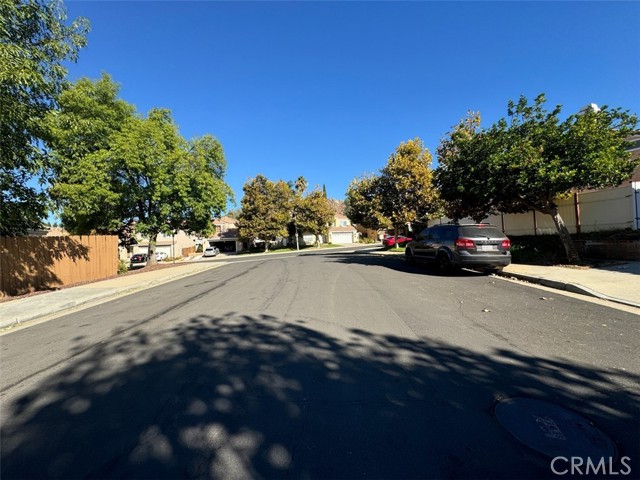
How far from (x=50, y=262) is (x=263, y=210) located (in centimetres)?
3407

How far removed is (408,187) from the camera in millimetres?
21188

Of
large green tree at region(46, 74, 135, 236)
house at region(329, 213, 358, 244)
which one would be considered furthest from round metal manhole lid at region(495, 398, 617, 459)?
house at region(329, 213, 358, 244)

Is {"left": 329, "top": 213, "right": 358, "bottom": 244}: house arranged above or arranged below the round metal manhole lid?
above

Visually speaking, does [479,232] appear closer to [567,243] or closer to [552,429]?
[567,243]

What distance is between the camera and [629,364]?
389cm

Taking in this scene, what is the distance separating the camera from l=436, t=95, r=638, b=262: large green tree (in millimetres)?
10219

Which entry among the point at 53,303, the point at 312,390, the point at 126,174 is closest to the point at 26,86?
the point at 53,303

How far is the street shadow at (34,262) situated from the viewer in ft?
39.0

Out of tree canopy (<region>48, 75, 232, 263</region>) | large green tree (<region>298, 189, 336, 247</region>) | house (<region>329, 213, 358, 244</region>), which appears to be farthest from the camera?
house (<region>329, 213, 358, 244</region>)

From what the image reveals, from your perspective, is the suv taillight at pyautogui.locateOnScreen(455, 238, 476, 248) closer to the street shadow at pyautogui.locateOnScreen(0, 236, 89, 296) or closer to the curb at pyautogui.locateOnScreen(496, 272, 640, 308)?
the curb at pyautogui.locateOnScreen(496, 272, 640, 308)

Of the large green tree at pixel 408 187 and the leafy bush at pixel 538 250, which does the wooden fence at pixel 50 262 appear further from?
the leafy bush at pixel 538 250

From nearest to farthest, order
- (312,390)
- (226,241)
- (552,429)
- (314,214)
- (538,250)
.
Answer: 1. (552,429)
2. (312,390)
3. (538,250)
4. (314,214)
5. (226,241)

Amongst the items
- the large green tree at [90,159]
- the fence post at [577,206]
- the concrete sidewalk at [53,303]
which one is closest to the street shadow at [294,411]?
the concrete sidewalk at [53,303]

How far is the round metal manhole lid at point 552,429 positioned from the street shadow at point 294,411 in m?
0.11
